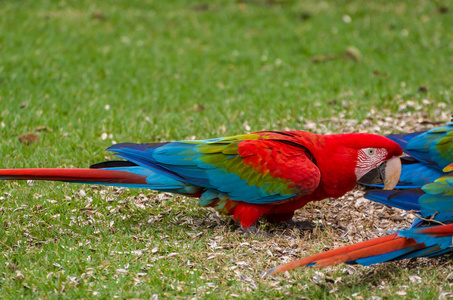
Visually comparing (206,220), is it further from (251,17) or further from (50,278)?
(251,17)

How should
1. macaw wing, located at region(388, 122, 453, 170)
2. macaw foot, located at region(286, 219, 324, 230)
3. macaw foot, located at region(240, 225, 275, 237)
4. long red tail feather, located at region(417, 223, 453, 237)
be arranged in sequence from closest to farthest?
long red tail feather, located at region(417, 223, 453, 237) < macaw foot, located at region(240, 225, 275, 237) < macaw foot, located at region(286, 219, 324, 230) < macaw wing, located at region(388, 122, 453, 170)

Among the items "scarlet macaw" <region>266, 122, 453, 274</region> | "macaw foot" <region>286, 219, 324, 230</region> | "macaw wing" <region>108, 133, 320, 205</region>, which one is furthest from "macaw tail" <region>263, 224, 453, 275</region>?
"macaw foot" <region>286, 219, 324, 230</region>

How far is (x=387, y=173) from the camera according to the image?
3.24 meters

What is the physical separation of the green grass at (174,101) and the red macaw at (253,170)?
265mm

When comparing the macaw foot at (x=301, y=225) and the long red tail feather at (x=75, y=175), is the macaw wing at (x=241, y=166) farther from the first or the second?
the macaw foot at (x=301, y=225)

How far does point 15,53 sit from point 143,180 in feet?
13.9

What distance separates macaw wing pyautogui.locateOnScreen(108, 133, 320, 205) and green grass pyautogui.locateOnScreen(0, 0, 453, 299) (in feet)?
1.00

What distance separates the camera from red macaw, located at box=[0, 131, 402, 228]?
3.22 metres

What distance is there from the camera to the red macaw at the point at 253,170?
3.22 meters

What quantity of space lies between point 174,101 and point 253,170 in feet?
8.87

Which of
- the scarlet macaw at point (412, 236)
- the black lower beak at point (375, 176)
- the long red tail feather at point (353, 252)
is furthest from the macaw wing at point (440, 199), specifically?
the black lower beak at point (375, 176)

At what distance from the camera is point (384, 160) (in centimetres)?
322

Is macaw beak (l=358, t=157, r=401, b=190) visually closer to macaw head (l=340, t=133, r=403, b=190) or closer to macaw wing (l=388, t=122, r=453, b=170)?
macaw head (l=340, t=133, r=403, b=190)

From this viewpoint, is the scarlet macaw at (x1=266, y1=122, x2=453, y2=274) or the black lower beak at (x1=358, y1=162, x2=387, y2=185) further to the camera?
the black lower beak at (x1=358, y1=162, x2=387, y2=185)
